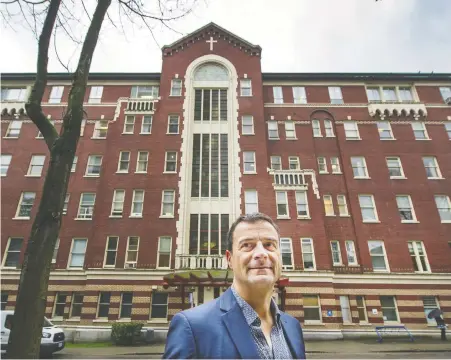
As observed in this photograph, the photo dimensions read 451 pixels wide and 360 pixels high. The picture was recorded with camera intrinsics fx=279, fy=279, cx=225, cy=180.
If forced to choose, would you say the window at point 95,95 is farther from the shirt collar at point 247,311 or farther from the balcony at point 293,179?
the shirt collar at point 247,311

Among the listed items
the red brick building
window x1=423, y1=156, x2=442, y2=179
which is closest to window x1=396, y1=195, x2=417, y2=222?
the red brick building

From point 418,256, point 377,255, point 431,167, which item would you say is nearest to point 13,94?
point 377,255

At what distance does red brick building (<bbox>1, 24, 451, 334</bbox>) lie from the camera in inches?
772

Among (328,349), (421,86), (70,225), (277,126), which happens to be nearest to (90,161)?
(70,225)

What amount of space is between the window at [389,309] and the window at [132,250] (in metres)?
18.0

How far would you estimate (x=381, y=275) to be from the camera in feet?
66.8

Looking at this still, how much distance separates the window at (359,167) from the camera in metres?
24.0

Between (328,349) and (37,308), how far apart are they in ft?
52.0

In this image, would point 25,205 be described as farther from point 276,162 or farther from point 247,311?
point 247,311

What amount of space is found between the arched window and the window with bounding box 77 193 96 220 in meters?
14.4

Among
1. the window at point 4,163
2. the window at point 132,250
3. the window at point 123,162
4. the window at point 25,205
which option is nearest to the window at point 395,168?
the window at point 132,250

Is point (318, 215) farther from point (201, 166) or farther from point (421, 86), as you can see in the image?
point (421, 86)

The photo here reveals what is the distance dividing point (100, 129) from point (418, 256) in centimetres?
2848

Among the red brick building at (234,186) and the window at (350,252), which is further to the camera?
the window at (350,252)
